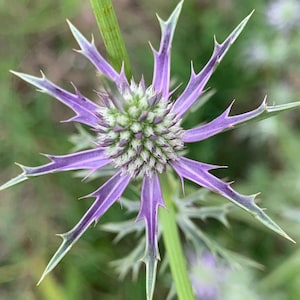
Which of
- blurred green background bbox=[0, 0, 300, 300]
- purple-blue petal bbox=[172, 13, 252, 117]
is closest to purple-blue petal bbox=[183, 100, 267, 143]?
purple-blue petal bbox=[172, 13, 252, 117]

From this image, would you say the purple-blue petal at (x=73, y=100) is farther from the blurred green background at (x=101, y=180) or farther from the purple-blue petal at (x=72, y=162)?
the blurred green background at (x=101, y=180)

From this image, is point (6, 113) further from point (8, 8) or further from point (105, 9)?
point (105, 9)

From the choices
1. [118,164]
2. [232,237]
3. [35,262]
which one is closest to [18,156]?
[35,262]

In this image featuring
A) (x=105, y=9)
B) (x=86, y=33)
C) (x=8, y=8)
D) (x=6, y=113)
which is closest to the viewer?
(x=105, y=9)

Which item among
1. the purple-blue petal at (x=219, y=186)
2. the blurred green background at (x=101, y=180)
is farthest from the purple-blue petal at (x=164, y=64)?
the blurred green background at (x=101, y=180)

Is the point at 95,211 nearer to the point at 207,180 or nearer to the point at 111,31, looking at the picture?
the point at 207,180

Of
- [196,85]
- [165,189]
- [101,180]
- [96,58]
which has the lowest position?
[101,180]

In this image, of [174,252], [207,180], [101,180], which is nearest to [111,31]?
[207,180]
